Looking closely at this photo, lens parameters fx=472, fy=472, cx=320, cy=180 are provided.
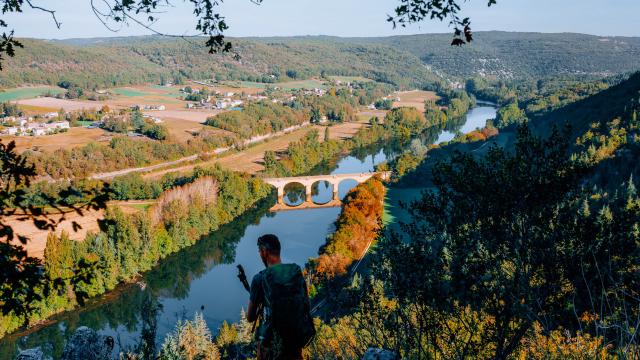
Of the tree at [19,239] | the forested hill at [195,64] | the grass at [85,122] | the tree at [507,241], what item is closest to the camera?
the tree at [19,239]

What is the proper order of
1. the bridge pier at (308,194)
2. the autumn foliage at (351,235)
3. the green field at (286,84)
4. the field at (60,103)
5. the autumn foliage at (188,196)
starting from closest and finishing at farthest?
the autumn foliage at (351,235), the autumn foliage at (188,196), the bridge pier at (308,194), the field at (60,103), the green field at (286,84)

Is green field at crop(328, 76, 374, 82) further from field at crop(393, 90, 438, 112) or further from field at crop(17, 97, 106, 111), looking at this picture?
field at crop(17, 97, 106, 111)

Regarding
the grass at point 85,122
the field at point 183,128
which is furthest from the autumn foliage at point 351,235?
the grass at point 85,122

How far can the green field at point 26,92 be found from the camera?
69.0 metres

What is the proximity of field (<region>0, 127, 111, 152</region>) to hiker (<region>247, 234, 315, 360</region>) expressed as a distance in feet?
145

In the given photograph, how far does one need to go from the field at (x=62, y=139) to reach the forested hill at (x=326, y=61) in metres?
35.2

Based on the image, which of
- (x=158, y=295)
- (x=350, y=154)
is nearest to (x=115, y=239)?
(x=158, y=295)

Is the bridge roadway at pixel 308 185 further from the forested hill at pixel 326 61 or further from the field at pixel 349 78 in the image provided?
the field at pixel 349 78

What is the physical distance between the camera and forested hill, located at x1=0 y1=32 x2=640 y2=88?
307 ft

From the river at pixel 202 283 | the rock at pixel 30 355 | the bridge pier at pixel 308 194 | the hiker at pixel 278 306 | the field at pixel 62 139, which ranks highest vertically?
the hiker at pixel 278 306

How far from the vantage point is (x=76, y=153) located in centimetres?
4038

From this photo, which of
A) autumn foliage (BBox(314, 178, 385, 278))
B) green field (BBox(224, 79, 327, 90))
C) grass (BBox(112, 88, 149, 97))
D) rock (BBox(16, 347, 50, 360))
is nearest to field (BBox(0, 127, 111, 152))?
autumn foliage (BBox(314, 178, 385, 278))

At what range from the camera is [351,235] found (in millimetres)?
24500

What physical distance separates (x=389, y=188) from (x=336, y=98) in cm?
4895
